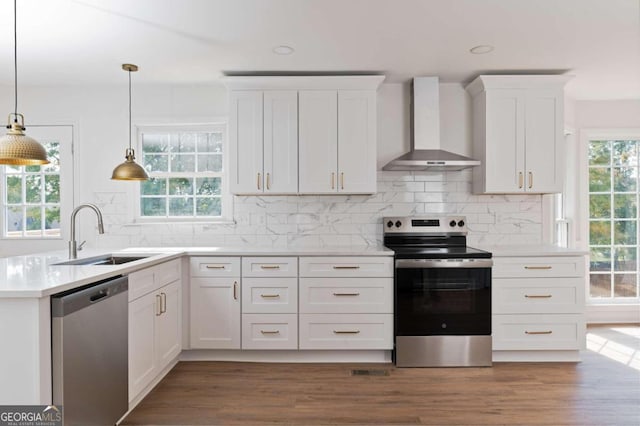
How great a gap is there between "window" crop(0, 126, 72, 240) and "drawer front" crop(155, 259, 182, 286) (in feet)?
5.15

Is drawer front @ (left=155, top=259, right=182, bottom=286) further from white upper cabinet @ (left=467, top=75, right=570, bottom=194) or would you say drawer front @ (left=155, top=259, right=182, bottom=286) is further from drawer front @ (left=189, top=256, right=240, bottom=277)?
white upper cabinet @ (left=467, top=75, right=570, bottom=194)

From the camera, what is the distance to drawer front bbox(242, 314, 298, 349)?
315 cm

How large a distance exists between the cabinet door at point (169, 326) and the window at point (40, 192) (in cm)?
165

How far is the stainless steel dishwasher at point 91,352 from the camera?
5.48 ft


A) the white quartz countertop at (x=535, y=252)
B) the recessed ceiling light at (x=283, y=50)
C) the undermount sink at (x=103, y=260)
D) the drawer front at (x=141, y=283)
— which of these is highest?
the recessed ceiling light at (x=283, y=50)

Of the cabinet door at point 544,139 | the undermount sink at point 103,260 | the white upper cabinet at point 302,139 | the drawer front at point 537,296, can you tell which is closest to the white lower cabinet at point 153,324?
the undermount sink at point 103,260

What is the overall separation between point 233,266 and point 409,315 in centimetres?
146

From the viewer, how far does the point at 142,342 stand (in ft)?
8.09

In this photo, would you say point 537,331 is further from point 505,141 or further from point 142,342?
point 142,342

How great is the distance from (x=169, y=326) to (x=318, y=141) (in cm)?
190

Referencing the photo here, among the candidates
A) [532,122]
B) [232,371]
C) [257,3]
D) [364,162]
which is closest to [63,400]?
[232,371]

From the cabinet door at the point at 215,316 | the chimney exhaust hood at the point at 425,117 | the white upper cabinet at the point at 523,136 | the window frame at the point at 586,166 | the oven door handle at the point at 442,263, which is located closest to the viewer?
the oven door handle at the point at 442,263

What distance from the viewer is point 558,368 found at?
306cm

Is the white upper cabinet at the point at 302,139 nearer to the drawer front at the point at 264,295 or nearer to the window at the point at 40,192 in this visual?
the drawer front at the point at 264,295
